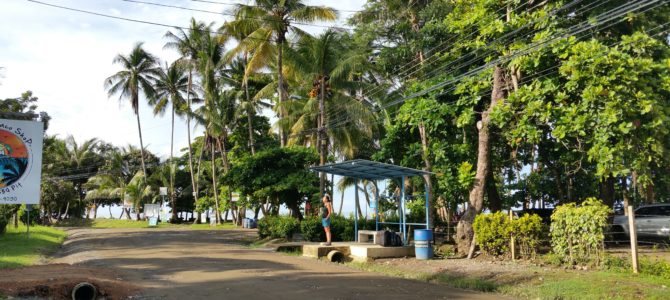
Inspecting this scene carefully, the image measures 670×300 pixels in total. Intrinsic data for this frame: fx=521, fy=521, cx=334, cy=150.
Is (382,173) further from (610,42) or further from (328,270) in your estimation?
(610,42)

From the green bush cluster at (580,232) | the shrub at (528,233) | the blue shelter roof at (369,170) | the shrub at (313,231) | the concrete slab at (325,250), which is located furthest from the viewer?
the shrub at (313,231)

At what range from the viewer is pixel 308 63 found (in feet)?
84.5

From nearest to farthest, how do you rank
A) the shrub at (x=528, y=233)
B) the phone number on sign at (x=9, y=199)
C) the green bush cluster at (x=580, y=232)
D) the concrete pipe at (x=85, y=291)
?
the concrete pipe at (x=85, y=291) → the green bush cluster at (x=580, y=232) → the shrub at (x=528, y=233) → the phone number on sign at (x=9, y=199)

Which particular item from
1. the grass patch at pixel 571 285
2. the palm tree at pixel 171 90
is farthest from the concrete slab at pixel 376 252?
the palm tree at pixel 171 90

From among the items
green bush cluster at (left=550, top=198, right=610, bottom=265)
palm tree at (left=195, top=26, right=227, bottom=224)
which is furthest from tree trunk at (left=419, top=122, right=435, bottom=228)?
palm tree at (left=195, top=26, right=227, bottom=224)

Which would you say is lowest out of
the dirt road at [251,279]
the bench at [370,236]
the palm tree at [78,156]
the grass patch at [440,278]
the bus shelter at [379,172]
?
the grass patch at [440,278]

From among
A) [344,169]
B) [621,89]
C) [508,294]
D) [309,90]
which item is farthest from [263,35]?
[508,294]

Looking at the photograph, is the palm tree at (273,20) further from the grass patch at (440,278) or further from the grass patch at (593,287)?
the grass patch at (593,287)

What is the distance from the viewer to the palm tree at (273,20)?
27203 mm

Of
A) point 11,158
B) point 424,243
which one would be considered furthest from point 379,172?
point 11,158

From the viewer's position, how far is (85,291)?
8633mm

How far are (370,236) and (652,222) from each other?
9.56m

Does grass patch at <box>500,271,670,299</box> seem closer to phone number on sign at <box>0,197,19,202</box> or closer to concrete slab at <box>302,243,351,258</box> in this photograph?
concrete slab at <box>302,243,351,258</box>

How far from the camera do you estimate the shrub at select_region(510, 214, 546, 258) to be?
13.8 meters
